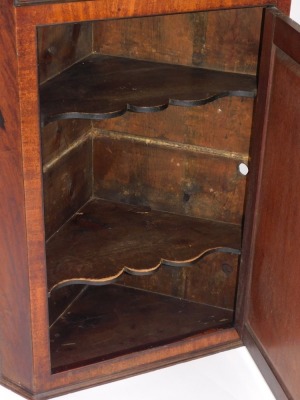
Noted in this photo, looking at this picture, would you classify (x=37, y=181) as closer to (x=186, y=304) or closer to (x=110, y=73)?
(x=110, y=73)

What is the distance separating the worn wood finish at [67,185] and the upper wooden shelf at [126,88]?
22cm

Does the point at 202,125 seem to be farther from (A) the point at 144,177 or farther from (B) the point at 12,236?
(B) the point at 12,236

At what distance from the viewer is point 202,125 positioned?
2059 millimetres

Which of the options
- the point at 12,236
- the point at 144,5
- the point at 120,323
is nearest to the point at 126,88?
the point at 144,5

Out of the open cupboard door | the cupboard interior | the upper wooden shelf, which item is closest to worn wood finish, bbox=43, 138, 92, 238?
the cupboard interior

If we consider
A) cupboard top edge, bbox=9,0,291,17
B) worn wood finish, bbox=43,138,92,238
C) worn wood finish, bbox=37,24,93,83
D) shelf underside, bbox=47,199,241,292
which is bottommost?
shelf underside, bbox=47,199,241,292

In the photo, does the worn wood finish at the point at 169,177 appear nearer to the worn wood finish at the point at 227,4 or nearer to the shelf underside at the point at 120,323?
the shelf underside at the point at 120,323

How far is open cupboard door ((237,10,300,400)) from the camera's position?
1617 millimetres

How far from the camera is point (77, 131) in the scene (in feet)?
6.87

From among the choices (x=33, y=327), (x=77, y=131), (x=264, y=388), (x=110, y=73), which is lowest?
(x=264, y=388)

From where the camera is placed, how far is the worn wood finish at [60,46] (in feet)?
5.96

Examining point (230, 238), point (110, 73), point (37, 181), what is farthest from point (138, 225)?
point (37, 181)

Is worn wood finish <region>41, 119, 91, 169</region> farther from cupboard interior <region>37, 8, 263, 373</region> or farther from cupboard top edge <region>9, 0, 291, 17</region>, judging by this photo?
cupboard top edge <region>9, 0, 291, 17</region>

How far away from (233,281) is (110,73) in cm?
61
